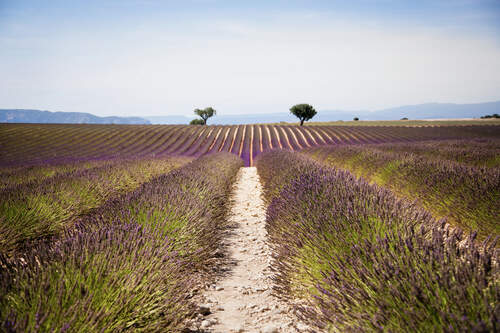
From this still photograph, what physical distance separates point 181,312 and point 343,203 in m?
1.58

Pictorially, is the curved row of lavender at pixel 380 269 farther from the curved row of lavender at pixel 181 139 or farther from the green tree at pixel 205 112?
the green tree at pixel 205 112

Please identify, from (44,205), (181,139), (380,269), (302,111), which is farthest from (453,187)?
(302,111)

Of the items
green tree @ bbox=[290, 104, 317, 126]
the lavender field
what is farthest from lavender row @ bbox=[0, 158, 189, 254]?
green tree @ bbox=[290, 104, 317, 126]

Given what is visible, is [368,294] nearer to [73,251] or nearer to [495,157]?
[73,251]

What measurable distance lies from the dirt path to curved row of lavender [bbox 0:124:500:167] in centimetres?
1247

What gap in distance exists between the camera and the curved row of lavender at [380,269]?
112cm

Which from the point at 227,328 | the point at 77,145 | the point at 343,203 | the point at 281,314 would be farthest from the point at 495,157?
the point at 77,145

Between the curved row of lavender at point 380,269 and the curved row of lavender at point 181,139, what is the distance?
44.9 feet

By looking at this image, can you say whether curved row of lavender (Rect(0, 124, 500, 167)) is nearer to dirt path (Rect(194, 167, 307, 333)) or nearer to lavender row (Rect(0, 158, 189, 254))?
lavender row (Rect(0, 158, 189, 254))

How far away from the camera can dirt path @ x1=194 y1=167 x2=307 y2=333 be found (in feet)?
6.61

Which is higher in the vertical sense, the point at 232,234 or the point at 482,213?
the point at 482,213

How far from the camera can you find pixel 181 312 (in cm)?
184

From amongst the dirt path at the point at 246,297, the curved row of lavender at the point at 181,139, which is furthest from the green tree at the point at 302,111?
the dirt path at the point at 246,297

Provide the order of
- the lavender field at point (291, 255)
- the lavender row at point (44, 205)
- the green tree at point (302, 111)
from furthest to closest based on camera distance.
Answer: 1. the green tree at point (302, 111)
2. the lavender row at point (44, 205)
3. the lavender field at point (291, 255)
